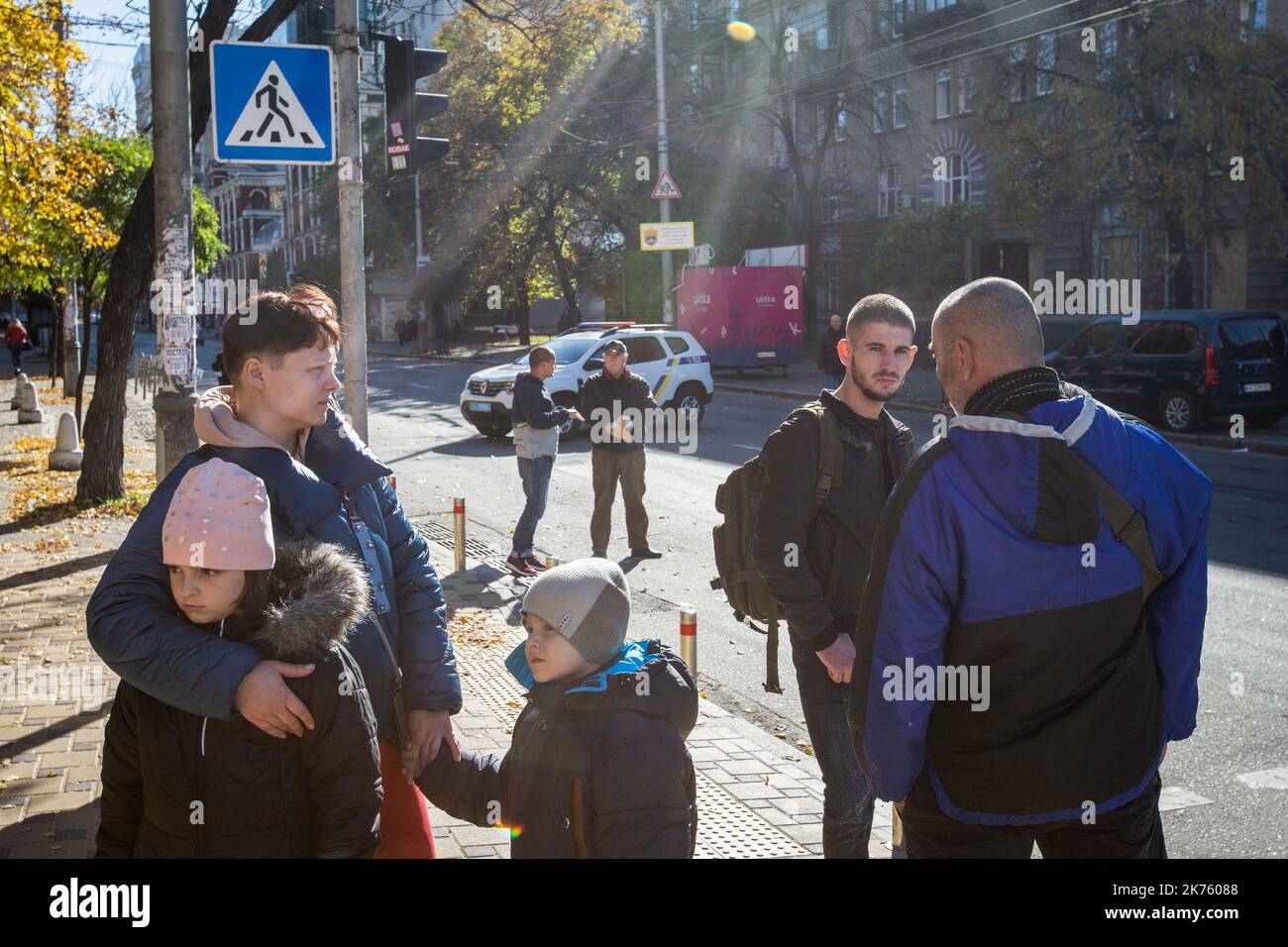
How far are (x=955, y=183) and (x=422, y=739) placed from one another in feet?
129

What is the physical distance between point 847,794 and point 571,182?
4215 cm

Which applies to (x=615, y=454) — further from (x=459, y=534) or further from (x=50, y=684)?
(x=50, y=684)

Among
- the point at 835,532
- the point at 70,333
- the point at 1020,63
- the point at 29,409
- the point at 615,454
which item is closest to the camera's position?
the point at 835,532

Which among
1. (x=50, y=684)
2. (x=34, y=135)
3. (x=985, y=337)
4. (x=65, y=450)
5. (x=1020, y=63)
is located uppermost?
(x=1020, y=63)

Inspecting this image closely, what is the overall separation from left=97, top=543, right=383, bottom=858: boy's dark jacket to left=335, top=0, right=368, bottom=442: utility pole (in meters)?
5.94

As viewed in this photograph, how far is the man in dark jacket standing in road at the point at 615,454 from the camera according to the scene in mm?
11320

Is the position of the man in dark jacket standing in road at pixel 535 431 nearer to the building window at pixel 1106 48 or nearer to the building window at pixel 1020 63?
the building window at pixel 1106 48

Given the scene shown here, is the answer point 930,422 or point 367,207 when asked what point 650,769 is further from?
point 367,207

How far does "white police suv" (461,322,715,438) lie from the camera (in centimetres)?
2027

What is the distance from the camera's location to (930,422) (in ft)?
74.0

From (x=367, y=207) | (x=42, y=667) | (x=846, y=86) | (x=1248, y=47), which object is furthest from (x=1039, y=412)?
(x=367, y=207)

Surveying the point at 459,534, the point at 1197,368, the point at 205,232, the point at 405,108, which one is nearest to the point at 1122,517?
the point at 405,108

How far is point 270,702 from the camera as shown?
2520mm

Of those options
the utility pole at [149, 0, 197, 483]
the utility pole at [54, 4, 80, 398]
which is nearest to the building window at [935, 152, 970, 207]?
the utility pole at [54, 4, 80, 398]
